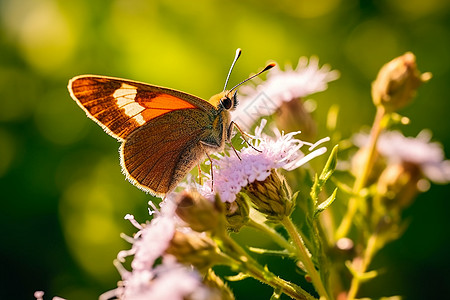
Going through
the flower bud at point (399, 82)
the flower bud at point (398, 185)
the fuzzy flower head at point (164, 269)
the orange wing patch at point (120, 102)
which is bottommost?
the fuzzy flower head at point (164, 269)

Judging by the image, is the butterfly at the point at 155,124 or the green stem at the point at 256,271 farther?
the butterfly at the point at 155,124

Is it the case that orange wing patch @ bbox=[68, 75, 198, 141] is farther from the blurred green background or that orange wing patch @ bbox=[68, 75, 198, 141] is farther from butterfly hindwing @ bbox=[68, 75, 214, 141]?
the blurred green background

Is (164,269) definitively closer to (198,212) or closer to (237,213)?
(198,212)

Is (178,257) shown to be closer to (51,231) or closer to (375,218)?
(375,218)

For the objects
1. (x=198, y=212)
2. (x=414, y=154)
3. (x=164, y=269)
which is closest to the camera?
(x=164, y=269)

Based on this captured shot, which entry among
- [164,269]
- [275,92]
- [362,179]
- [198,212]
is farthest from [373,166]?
[164,269]

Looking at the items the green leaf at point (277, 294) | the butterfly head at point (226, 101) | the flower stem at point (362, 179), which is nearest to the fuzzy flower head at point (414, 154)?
the flower stem at point (362, 179)

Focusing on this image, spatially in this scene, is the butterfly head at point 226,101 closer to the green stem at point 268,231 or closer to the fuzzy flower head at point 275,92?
the fuzzy flower head at point 275,92

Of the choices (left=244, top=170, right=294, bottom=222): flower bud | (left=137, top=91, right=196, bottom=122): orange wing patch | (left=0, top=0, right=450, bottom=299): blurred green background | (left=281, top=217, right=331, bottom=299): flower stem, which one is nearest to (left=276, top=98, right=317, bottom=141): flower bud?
(left=137, top=91, right=196, bottom=122): orange wing patch
